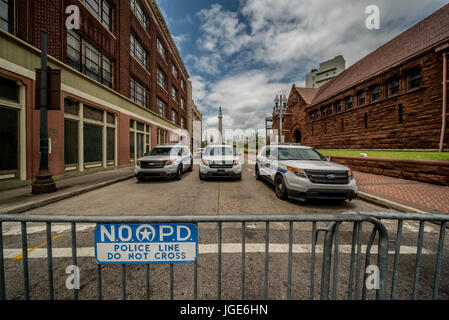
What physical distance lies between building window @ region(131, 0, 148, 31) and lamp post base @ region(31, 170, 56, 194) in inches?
626

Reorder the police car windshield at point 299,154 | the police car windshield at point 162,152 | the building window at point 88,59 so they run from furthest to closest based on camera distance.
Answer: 1. the building window at point 88,59
2. the police car windshield at point 162,152
3. the police car windshield at point 299,154

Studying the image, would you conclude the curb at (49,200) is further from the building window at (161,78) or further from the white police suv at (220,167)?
the building window at (161,78)

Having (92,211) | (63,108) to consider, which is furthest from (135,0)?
(92,211)

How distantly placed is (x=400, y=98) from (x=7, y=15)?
21.9 meters

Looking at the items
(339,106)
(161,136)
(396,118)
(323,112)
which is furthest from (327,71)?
(161,136)

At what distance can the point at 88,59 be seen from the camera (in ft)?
34.3

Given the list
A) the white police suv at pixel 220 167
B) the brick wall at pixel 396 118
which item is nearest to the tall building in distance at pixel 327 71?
the brick wall at pixel 396 118

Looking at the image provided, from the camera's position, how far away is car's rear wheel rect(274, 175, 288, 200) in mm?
5293

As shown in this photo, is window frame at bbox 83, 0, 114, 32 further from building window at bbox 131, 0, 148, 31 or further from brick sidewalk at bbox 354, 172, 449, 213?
brick sidewalk at bbox 354, 172, 449, 213

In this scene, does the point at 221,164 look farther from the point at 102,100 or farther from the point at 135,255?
the point at 102,100

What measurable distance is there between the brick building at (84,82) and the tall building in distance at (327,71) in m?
62.1

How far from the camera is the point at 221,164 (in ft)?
26.3

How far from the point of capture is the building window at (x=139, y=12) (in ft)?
49.1

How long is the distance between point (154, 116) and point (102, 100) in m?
7.75
